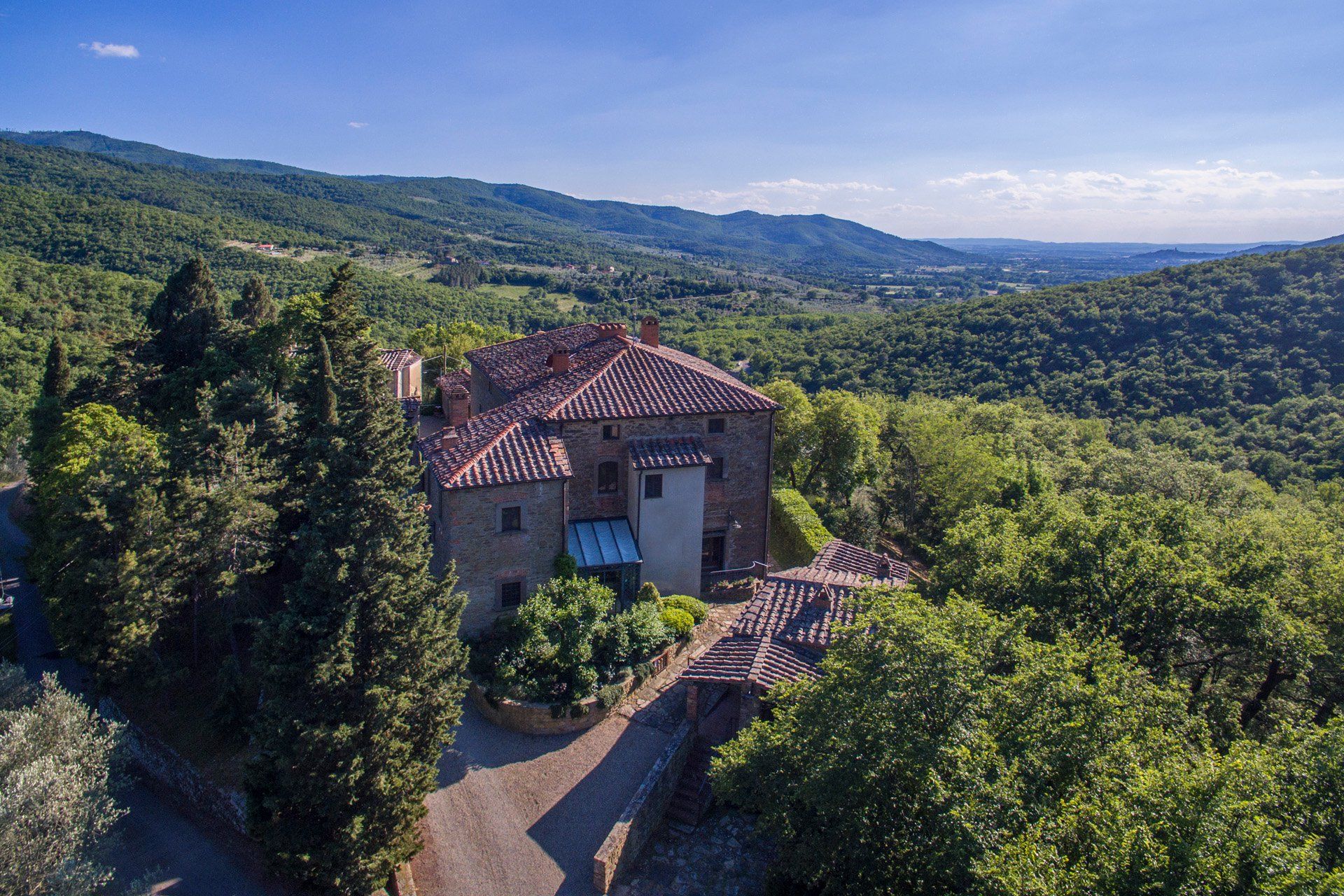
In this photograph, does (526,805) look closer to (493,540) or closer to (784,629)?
(784,629)

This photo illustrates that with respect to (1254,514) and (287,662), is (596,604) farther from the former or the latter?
(1254,514)

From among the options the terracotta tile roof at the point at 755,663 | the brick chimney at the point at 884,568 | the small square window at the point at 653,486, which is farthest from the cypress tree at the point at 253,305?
the brick chimney at the point at 884,568

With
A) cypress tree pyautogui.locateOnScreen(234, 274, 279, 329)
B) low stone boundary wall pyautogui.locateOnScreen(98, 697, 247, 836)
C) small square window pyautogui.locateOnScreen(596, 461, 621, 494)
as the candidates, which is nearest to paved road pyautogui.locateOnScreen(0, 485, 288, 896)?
low stone boundary wall pyautogui.locateOnScreen(98, 697, 247, 836)

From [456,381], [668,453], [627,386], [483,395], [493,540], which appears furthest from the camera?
[456,381]

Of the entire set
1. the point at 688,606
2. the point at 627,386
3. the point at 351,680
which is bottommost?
the point at 688,606

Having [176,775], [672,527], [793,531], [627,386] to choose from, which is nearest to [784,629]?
[672,527]

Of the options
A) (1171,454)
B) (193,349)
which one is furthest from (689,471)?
(1171,454)
